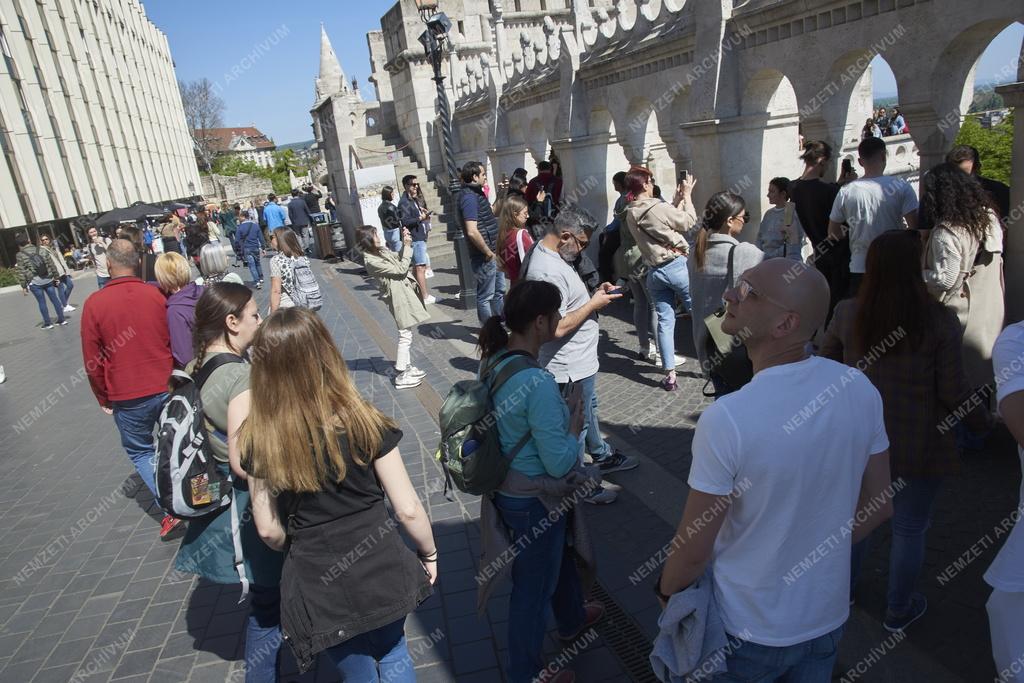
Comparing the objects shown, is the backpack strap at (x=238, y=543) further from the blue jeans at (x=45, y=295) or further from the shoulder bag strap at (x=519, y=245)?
the blue jeans at (x=45, y=295)

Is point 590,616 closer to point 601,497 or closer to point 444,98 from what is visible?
point 601,497

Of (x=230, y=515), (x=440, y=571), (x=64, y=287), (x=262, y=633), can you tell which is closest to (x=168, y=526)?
(x=440, y=571)

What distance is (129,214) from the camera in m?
21.9

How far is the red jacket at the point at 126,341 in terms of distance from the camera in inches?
187

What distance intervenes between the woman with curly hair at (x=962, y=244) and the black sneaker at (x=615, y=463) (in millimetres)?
2311

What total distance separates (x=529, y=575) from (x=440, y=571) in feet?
4.84

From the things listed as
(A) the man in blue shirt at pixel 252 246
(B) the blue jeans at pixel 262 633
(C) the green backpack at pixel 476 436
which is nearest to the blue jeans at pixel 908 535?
(C) the green backpack at pixel 476 436

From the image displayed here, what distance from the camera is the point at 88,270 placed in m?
27.5

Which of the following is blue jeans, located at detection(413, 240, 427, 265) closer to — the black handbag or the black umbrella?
the black handbag

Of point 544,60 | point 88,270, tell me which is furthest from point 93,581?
point 88,270

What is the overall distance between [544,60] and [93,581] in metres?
11.4

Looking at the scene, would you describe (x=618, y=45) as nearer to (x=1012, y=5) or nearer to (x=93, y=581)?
(x=1012, y=5)

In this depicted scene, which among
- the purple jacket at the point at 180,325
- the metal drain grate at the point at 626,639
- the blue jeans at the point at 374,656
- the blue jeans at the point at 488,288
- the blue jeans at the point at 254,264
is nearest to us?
the blue jeans at the point at 374,656

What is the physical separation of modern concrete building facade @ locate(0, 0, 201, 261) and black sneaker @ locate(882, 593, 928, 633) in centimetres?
3508
